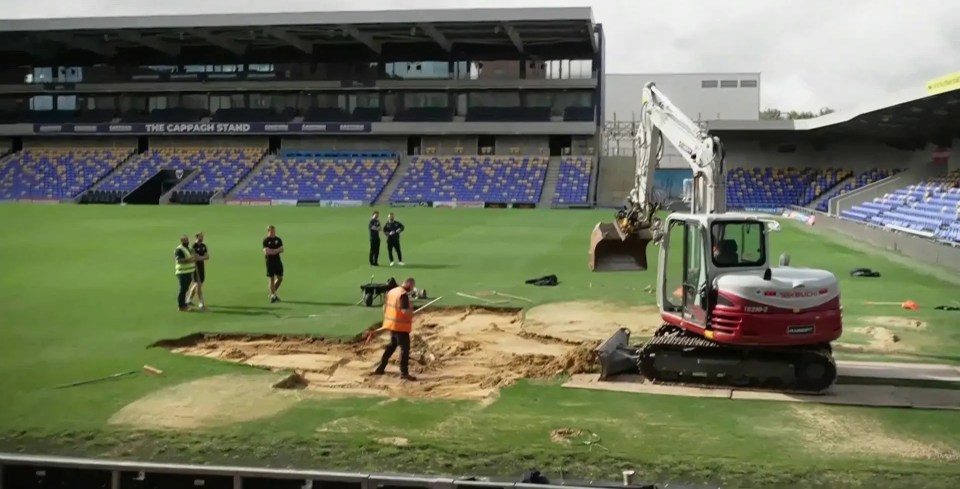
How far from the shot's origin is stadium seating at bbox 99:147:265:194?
72.1m

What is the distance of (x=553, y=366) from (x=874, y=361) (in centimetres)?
570

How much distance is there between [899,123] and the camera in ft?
167

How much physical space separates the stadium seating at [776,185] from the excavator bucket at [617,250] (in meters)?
49.3

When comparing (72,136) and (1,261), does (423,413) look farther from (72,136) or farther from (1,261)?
(72,136)

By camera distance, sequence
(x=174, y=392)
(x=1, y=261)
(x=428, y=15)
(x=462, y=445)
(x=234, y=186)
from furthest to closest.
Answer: (x=234, y=186) → (x=428, y=15) → (x=1, y=261) → (x=174, y=392) → (x=462, y=445)

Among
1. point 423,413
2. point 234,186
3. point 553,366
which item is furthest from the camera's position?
point 234,186

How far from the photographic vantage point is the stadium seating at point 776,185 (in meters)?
64.4

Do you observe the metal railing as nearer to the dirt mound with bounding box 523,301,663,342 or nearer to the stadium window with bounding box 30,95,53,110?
the dirt mound with bounding box 523,301,663,342

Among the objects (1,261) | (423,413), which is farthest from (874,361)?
(1,261)

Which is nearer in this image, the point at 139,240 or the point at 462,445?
the point at 462,445

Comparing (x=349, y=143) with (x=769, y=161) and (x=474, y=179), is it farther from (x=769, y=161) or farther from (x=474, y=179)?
(x=769, y=161)

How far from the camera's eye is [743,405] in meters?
12.5

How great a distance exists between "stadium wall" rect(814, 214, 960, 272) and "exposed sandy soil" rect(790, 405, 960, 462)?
18842 millimetres

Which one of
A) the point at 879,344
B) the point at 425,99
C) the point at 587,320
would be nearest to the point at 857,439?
the point at 879,344
